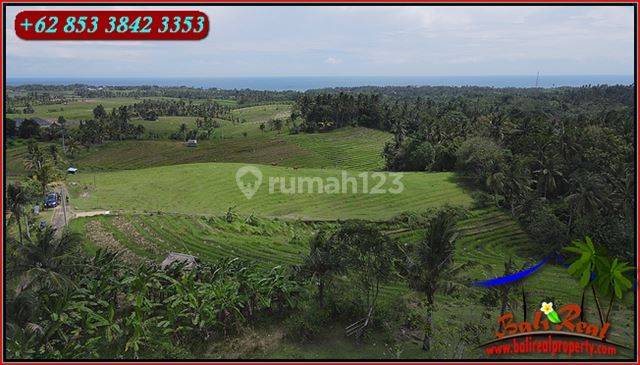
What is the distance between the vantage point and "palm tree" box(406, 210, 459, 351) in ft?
61.4

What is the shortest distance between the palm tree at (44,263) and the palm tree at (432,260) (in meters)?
14.8

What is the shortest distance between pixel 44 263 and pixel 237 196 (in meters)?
26.3

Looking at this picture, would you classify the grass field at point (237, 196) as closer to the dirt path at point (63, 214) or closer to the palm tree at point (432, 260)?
the dirt path at point (63, 214)

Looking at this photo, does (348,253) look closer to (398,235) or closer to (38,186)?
(398,235)

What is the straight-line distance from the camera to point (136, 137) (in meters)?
87.8

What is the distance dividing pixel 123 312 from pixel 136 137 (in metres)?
73.0

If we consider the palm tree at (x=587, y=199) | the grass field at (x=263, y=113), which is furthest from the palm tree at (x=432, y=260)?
the grass field at (x=263, y=113)

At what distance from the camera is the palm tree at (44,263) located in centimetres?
1873

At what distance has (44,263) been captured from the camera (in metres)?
19.5

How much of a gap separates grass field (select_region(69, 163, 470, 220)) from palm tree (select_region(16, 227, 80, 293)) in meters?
19.5

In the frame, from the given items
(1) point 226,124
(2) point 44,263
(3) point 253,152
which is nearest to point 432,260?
(2) point 44,263

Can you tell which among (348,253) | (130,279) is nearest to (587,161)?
(348,253)

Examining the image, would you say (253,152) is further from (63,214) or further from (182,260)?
(182,260)

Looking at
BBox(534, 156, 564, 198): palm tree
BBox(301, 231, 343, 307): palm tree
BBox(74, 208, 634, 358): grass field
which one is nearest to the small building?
BBox(74, 208, 634, 358): grass field
